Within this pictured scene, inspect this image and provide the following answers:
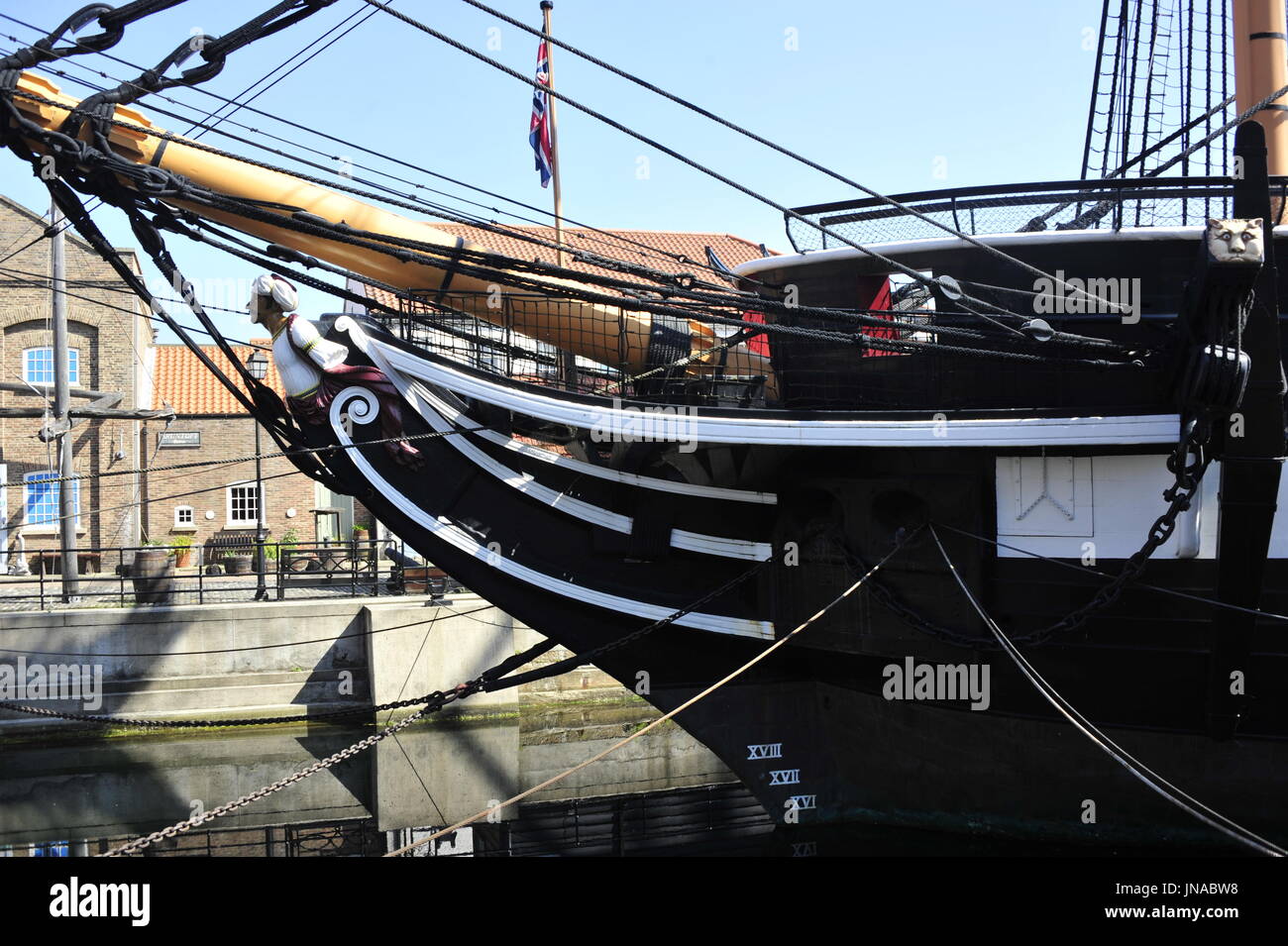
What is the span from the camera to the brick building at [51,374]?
2164cm

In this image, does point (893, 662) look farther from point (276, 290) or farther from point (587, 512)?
point (276, 290)

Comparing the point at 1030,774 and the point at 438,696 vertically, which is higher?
the point at 438,696

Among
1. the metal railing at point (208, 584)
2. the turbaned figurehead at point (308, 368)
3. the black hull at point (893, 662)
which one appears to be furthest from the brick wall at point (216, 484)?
the black hull at point (893, 662)

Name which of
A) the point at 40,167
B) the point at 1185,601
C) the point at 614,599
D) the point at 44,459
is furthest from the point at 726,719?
the point at 44,459

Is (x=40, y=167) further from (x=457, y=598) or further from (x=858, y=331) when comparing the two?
(x=457, y=598)

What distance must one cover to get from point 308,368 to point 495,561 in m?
1.66

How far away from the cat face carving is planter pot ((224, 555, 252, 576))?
16.0 m

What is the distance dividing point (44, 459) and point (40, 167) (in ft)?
57.8

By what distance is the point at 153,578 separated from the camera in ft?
45.3

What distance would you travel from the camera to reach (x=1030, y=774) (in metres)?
7.13

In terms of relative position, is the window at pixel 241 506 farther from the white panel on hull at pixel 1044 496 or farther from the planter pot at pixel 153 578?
the white panel on hull at pixel 1044 496

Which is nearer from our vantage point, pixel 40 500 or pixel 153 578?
pixel 153 578

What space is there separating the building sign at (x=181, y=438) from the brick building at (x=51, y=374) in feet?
5.55

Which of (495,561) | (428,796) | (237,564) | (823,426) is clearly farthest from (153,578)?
(823,426)
